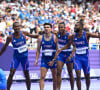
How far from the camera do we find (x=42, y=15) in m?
22.1

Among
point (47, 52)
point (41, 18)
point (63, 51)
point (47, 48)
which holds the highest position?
point (47, 48)

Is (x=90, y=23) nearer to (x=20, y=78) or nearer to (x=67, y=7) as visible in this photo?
(x=67, y=7)

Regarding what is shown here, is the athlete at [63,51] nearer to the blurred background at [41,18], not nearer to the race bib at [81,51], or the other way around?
the race bib at [81,51]

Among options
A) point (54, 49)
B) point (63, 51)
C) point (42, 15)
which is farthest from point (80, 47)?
point (42, 15)

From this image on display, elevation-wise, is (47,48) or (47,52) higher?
(47,48)

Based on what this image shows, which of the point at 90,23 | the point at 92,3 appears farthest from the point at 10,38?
the point at 92,3

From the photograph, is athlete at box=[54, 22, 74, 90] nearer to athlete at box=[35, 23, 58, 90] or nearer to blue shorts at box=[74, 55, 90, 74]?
blue shorts at box=[74, 55, 90, 74]

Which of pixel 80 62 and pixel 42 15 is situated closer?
pixel 80 62

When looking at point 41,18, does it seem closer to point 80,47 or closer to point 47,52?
point 80,47

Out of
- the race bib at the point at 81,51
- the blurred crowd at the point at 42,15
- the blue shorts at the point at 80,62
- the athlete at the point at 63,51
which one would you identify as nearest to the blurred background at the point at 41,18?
the blurred crowd at the point at 42,15

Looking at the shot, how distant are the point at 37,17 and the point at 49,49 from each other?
11575mm

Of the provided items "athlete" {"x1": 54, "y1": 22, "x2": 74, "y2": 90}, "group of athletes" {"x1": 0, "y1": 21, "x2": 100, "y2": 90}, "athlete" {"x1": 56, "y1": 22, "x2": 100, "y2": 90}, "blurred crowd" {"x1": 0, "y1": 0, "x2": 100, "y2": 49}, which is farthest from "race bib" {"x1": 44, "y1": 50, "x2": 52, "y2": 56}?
"blurred crowd" {"x1": 0, "y1": 0, "x2": 100, "y2": 49}

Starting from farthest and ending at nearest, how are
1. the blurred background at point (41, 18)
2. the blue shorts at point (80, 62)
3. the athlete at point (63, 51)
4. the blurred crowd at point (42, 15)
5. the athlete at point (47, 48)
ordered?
the blurred crowd at point (42, 15) < the blurred background at point (41, 18) < the athlete at point (63, 51) < the blue shorts at point (80, 62) < the athlete at point (47, 48)

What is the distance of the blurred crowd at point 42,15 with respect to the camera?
64.0ft
